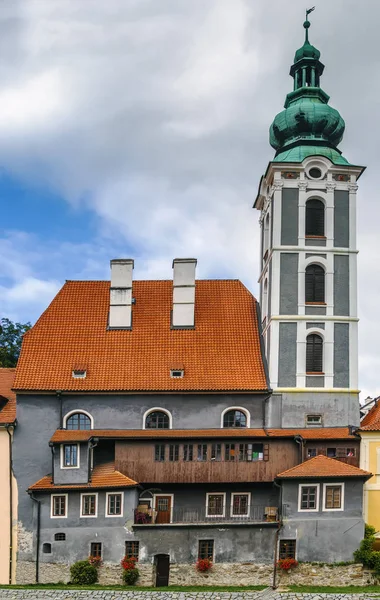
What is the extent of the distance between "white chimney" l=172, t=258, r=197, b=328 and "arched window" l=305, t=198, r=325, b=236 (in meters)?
6.04

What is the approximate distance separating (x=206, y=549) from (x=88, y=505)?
5.35 meters

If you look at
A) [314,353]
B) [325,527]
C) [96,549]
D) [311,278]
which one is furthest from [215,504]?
[311,278]

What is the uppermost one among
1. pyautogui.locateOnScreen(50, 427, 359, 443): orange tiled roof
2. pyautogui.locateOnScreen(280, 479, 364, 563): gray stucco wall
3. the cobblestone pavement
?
pyautogui.locateOnScreen(50, 427, 359, 443): orange tiled roof

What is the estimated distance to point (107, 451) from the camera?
122ft

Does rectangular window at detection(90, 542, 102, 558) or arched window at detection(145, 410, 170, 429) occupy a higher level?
arched window at detection(145, 410, 170, 429)

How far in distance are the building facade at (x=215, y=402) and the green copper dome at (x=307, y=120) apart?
84 mm

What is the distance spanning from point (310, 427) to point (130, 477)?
8820 mm

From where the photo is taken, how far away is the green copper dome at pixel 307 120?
41.6 m

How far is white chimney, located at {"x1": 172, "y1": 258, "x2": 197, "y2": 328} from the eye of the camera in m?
40.6

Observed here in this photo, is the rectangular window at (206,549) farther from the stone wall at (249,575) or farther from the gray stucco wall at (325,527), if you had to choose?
the gray stucco wall at (325,527)

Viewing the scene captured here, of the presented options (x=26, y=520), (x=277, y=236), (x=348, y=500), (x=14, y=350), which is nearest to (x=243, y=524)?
(x=348, y=500)

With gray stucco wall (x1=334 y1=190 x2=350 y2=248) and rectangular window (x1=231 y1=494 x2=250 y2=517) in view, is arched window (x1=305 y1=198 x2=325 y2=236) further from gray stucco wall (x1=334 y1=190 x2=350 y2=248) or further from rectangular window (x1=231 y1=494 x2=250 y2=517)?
rectangular window (x1=231 y1=494 x2=250 y2=517)

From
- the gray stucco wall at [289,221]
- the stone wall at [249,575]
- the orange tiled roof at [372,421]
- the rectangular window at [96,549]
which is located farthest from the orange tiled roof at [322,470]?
the gray stucco wall at [289,221]

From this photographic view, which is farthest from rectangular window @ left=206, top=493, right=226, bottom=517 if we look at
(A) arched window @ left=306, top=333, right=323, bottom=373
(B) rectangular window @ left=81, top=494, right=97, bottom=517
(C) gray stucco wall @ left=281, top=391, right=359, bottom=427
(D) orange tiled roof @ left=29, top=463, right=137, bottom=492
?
(A) arched window @ left=306, top=333, right=323, bottom=373
